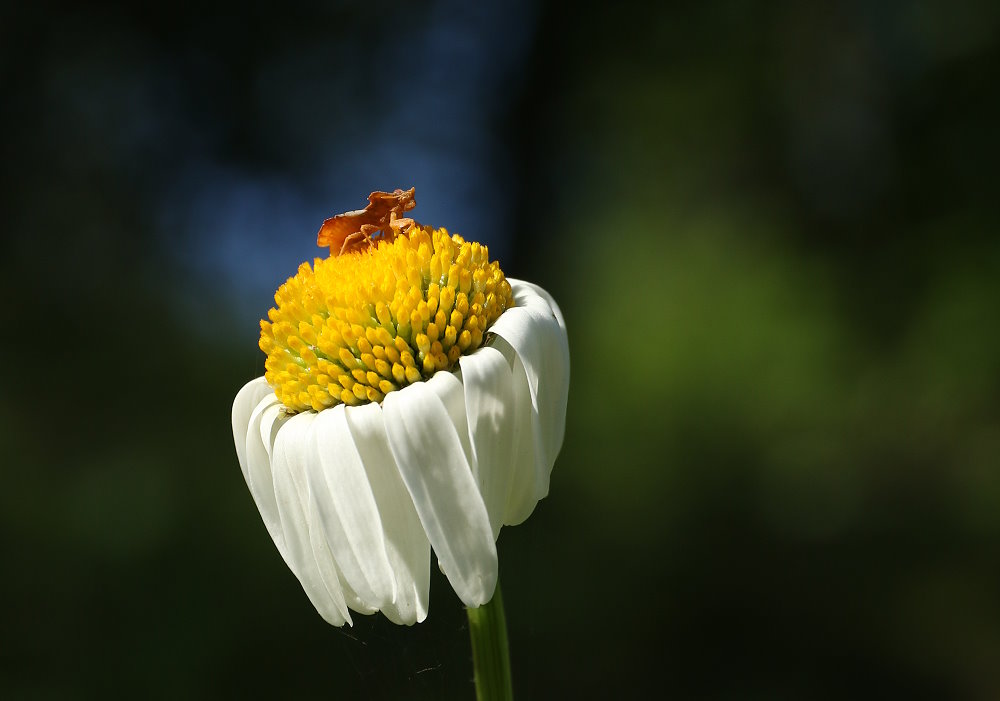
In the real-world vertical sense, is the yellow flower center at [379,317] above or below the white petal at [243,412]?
above

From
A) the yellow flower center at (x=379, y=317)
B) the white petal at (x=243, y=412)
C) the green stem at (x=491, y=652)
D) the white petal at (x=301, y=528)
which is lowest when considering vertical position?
the green stem at (x=491, y=652)

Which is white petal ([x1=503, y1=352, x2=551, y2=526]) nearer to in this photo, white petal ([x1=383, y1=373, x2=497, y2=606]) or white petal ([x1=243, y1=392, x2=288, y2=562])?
white petal ([x1=383, y1=373, x2=497, y2=606])

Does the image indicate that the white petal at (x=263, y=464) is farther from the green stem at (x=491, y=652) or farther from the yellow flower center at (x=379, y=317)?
the green stem at (x=491, y=652)

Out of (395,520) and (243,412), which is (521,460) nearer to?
(395,520)

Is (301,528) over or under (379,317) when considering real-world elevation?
under

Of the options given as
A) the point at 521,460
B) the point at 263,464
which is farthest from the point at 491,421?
the point at 263,464

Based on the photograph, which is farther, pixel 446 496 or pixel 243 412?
pixel 243 412

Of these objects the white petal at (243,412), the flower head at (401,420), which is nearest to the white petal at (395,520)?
the flower head at (401,420)

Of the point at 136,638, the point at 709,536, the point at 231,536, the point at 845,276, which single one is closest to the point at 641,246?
the point at 845,276
